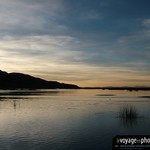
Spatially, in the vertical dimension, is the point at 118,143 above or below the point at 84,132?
above

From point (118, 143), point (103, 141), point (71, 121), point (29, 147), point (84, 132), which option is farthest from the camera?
point (71, 121)

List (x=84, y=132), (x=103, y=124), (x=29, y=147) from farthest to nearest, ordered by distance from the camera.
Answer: (x=103, y=124), (x=84, y=132), (x=29, y=147)

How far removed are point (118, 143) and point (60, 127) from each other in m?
29.9

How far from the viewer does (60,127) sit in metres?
40.8

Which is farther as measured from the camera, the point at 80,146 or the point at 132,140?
the point at 80,146

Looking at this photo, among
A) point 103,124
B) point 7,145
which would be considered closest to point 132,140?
point 7,145

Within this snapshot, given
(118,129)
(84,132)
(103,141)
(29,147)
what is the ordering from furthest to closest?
(118,129), (84,132), (103,141), (29,147)

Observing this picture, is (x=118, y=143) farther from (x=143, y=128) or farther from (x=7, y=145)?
(x=143, y=128)

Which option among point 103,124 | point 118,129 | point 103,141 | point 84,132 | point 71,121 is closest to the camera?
point 103,141

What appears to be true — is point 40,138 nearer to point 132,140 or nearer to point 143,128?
point 143,128

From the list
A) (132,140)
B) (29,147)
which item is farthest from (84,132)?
(132,140)

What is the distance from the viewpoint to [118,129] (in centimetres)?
3953

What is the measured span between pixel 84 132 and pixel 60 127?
501 centimetres

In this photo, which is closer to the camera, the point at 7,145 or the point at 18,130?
the point at 7,145
